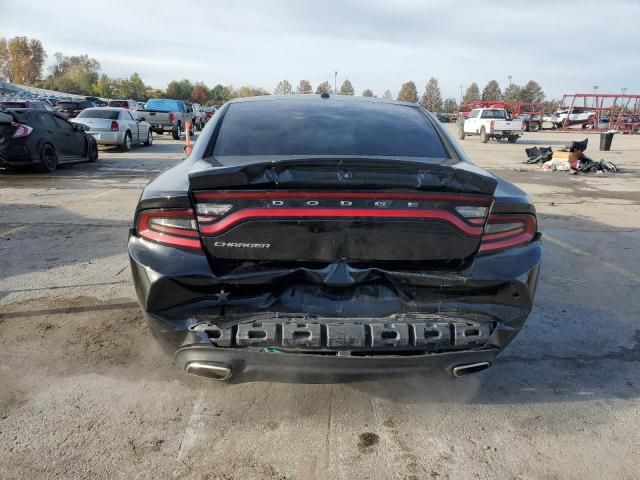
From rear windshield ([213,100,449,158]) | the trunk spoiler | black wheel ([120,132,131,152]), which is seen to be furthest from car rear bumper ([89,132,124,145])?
the trunk spoiler

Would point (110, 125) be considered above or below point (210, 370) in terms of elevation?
above

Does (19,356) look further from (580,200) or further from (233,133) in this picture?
(580,200)

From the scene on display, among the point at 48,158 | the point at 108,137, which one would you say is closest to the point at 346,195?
the point at 48,158

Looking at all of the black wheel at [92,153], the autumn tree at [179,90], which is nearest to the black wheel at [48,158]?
the black wheel at [92,153]

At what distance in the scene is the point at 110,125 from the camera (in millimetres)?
17094

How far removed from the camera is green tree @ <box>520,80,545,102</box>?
112 metres

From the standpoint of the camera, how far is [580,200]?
10398 mm

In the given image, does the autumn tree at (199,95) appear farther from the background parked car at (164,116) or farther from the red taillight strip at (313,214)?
the red taillight strip at (313,214)

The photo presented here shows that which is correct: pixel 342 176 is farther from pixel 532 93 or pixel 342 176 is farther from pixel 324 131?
pixel 532 93

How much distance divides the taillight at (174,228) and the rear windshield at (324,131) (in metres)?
0.73

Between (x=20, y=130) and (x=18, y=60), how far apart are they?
114598 mm

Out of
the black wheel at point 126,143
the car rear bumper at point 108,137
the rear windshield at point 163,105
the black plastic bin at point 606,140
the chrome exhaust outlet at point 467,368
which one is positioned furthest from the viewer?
the rear windshield at point 163,105

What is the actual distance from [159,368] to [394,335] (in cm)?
167

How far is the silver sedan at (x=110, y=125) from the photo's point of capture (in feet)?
55.5
